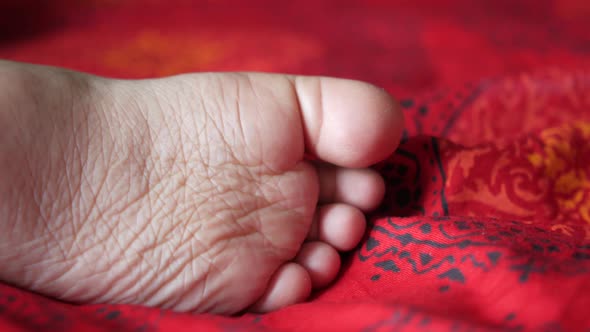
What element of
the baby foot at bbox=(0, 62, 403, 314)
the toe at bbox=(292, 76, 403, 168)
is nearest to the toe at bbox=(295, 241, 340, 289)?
the baby foot at bbox=(0, 62, 403, 314)

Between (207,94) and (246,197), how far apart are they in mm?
130

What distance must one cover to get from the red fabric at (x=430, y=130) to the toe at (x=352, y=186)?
36 mm

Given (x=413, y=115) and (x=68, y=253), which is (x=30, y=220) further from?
(x=413, y=115)

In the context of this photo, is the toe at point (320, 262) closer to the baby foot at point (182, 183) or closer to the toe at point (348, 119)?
the baby foot at point (182, 183)

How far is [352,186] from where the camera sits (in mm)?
637

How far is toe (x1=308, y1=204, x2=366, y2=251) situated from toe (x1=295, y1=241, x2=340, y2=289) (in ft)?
0.04

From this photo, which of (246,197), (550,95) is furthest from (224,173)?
(550,95)

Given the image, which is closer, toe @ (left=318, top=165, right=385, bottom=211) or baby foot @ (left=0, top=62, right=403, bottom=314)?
baby foot @ (left=0, top=62, right=403, bottom=314)

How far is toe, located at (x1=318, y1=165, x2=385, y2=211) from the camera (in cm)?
64

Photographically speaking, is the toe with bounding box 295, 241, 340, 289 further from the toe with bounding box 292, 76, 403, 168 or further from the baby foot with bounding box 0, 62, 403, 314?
the toe with bounding box 292, 76, 403, 168

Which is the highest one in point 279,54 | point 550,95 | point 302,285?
point 279,54

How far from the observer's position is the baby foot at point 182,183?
0.51 metres

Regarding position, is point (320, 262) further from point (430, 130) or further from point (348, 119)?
point (430, 130)

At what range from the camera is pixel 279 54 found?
1.04 metres
